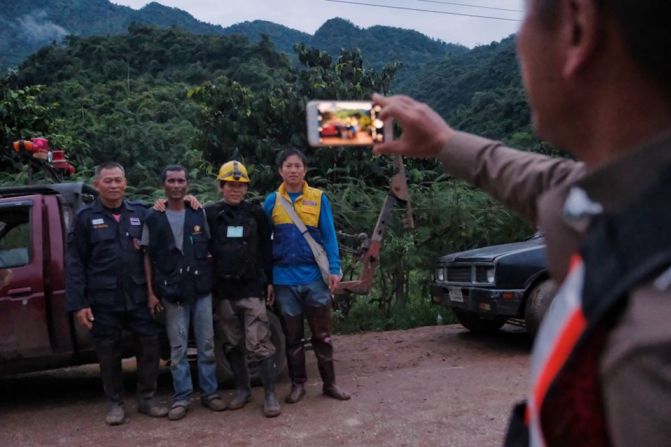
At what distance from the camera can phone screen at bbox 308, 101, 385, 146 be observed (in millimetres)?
1533

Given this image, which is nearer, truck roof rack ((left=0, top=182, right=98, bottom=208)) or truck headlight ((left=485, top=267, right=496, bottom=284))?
truck roof rack ((left=0, top=182, right=98, bottom=208))

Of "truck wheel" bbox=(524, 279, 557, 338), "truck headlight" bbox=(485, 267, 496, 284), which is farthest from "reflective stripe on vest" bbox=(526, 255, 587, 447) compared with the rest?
"truck headlight" bbox=(485, 267, 496, 284)

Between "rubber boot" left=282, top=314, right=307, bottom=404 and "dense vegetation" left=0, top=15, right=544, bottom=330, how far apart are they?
2.36 meters

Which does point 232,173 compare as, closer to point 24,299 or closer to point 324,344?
point 324,344

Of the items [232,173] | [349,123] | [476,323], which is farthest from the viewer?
[476,323]

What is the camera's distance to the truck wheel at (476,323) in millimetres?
8008

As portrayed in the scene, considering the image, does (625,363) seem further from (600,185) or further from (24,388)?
(24,388)

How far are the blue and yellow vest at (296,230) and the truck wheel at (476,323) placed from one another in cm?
291

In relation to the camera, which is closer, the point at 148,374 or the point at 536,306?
the point at 148,374

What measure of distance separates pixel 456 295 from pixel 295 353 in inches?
102

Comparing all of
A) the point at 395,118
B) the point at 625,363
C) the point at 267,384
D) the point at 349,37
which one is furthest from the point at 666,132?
the point at 349,37

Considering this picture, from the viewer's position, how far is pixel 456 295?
765 cm

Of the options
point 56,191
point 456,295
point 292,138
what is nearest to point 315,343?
point 456,295

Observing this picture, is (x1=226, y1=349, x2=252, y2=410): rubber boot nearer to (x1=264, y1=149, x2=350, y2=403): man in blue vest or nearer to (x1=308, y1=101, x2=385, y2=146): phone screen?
(x1=264, y1=149, x2=350, y2=403): man in blue vest
